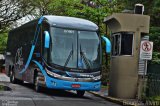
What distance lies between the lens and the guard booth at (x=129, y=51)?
20.8m

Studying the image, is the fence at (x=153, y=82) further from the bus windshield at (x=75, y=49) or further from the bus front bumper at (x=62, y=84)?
the bus front bumper at (x=62, y=84)

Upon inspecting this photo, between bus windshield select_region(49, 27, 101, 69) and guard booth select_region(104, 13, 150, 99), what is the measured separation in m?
1.20

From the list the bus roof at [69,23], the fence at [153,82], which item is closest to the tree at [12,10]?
the bus roof at [69,23]

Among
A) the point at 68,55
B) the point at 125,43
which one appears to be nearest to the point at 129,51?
the point at 125,43

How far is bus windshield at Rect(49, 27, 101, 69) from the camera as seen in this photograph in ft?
65.7

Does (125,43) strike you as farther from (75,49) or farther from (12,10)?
(12,10)

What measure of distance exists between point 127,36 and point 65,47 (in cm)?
302

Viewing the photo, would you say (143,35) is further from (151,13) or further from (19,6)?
(19,6)

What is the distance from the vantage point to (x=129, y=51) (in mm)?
21078

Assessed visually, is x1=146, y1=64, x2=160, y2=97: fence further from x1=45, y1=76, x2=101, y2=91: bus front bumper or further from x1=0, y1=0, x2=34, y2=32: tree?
x1=0, y1=0, x2=34, y2=32: tree

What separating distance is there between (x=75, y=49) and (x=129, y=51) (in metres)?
2.63

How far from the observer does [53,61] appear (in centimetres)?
1995

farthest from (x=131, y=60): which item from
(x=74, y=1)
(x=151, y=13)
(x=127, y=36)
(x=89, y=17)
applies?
(x=74, y=1)

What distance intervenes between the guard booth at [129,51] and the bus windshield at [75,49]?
3.95 feet
